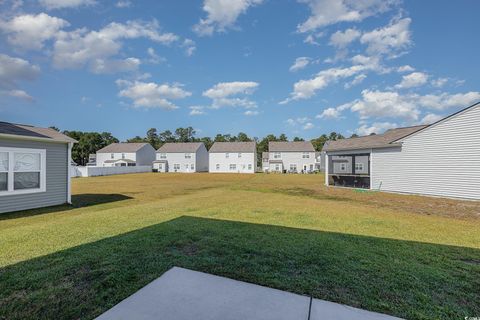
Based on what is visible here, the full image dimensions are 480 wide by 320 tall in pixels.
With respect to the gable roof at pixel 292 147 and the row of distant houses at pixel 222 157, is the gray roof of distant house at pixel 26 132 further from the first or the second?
the gable roof at pixel 292 147

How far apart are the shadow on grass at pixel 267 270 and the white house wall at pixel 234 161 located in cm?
4133

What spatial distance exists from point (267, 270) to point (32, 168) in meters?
10.2

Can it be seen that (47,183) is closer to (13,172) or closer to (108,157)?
(13,172)

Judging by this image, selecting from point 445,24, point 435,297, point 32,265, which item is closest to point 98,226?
point 32,265

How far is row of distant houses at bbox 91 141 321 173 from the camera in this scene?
154 feet

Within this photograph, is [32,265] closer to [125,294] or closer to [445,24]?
[125,294]

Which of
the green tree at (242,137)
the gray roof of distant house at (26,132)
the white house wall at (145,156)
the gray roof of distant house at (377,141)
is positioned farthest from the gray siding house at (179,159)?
the gray roof of distant house at (26,132)

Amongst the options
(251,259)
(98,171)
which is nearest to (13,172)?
(251,259)

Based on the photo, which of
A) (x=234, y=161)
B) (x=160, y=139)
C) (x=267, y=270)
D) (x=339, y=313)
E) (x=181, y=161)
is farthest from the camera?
(x=160, y=139)

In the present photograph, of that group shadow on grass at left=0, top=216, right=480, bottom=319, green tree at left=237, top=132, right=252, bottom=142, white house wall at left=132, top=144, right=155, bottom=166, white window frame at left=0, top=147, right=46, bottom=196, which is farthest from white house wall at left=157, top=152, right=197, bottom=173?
shadow on grass at left=0, top=216, right=480, bottom=319

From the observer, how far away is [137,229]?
546cm

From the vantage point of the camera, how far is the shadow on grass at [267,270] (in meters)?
2.44

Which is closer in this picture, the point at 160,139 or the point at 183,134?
the point at 160,139

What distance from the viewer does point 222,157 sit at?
1882 inches
